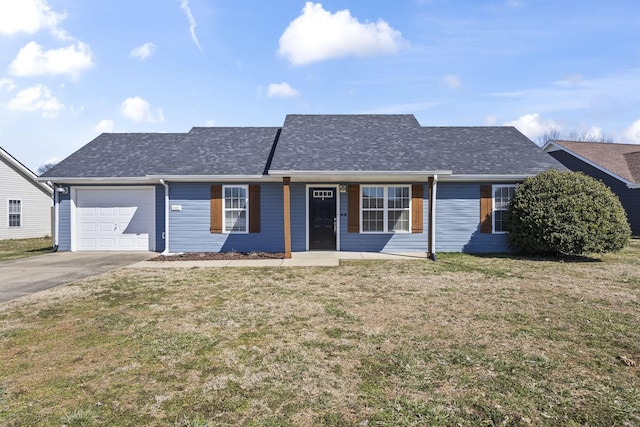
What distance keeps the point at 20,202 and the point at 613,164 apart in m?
32.1

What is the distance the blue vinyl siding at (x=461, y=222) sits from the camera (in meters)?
12.2

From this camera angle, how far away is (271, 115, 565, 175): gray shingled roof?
11.2 m

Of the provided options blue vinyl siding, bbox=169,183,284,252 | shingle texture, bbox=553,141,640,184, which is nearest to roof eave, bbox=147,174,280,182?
blue vinyl siding, bbox=169,183,284,252

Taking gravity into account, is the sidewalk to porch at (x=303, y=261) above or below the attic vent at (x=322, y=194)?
below

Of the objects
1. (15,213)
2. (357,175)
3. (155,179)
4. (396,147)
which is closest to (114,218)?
(155,179)

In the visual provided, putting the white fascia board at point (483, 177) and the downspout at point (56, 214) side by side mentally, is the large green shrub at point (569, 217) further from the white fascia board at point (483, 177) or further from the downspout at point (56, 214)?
the downspout at point (56, 214)

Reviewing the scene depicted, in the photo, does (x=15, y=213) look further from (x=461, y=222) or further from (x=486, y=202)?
(x=486, y=202)

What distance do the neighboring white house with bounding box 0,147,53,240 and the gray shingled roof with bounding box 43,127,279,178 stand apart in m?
7.21

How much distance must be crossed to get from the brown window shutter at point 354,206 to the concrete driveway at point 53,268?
22.4 ft

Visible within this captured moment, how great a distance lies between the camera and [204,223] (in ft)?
40.2

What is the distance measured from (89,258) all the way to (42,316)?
6560 millimetres

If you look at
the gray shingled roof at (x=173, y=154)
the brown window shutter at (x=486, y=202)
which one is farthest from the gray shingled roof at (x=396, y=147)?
the gray shingled roof at (x=173, y=154)

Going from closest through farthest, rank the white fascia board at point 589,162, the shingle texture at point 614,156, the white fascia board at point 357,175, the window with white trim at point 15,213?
the white fascia board at point 357,175 < the white fascia board at point 589,162 < the window with white trim at point 15,213 < the shingle texture at point 614,156

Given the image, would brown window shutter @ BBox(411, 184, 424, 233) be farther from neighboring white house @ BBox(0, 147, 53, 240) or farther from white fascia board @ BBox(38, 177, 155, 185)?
neighboring white house @ BBox(0, 147, 53, 240)
